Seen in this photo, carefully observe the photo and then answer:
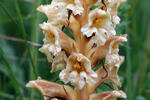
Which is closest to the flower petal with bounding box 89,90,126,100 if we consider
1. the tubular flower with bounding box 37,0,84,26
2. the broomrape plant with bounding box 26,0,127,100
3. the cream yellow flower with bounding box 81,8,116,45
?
the broomrape plant with bounding box 26,0,127,100

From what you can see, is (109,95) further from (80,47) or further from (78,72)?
(80,47)

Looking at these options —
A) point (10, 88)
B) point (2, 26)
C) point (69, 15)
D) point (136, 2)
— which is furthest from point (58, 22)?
point (2, 26)

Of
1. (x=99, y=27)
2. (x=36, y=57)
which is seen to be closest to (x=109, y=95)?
(x=99, y=27)

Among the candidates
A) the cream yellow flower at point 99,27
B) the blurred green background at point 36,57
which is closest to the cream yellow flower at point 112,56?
the cream yellow flower at point 99,27

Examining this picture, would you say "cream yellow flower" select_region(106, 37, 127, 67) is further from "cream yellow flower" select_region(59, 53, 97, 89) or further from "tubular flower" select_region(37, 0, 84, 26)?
"tubular flower" select_region(37, 0, 84, 26)

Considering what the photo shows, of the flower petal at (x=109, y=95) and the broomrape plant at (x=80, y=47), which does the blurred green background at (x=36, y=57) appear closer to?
the broomrape plant at (x=80, y=47)

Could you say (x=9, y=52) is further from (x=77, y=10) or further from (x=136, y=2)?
(x=77, y=10)
